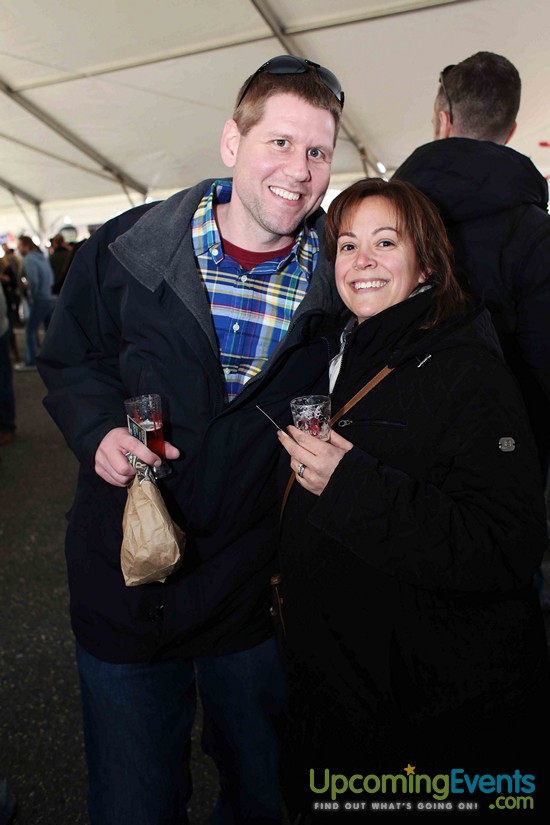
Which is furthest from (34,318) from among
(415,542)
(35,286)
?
(415,542)

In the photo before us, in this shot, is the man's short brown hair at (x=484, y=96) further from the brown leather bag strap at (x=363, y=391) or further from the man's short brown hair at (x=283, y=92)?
the brown leather bag strap at (x=363, y=391)

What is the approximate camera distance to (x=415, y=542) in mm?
1298

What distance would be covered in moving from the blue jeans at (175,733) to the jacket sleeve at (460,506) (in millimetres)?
728

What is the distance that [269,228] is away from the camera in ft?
5.48

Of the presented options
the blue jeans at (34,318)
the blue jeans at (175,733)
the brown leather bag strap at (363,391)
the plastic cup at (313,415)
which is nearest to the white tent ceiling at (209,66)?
the blue jeans at (34,318)

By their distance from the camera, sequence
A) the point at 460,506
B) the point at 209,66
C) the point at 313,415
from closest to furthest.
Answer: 1. the point at 460,506
2. the point at 313,415
3. the point at 209,66

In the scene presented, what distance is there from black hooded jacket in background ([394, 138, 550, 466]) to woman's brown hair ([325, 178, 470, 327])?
569 mm

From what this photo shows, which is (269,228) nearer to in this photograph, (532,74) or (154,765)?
(154,765)

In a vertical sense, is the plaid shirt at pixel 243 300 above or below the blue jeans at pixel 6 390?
above

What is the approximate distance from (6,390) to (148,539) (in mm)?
5596

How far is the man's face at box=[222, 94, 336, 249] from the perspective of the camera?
165 cm

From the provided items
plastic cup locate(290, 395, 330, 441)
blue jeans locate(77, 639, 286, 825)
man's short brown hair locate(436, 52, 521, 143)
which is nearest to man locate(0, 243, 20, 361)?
man's short brown hair locate(436, 52, 521, 143)

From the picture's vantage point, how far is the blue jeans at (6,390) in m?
6.33

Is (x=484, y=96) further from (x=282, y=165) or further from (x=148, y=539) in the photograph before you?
(x=148, y=539)
